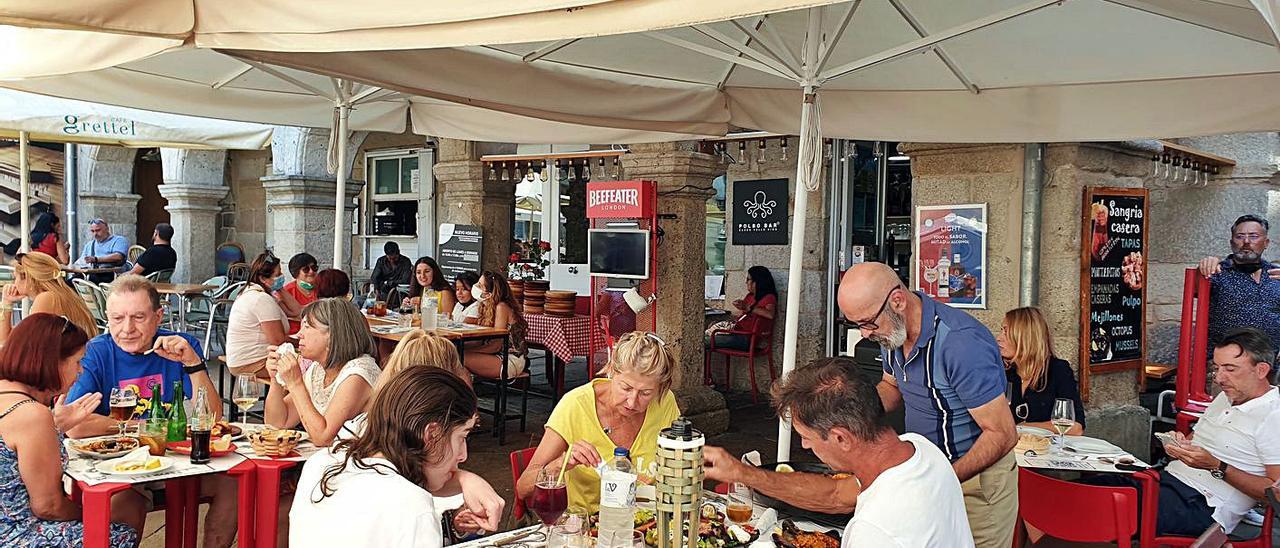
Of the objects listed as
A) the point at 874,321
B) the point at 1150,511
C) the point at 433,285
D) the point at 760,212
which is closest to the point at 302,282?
the point at 433,285

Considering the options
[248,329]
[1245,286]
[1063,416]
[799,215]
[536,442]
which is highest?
[799,215]

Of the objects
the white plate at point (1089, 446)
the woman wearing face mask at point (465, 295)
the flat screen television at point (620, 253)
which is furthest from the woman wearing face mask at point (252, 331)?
the white plate at point (1089, 446)

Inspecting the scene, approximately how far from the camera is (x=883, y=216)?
30.6 ft

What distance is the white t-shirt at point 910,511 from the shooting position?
2.00 metres

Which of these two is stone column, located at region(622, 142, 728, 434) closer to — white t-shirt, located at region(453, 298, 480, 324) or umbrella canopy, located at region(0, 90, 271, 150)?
white t-shirt, located at region(453, 298, 480, 324)

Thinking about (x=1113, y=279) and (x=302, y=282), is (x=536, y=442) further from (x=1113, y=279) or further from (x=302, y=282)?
(x=1113, y=279)

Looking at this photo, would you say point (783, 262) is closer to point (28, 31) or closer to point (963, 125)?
point (963, 125)

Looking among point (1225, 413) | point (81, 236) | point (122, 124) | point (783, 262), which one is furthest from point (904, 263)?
point (81, 236)

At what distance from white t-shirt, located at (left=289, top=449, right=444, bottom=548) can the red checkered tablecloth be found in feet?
18.4

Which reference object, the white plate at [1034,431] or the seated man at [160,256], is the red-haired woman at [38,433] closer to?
the white plate at [1034,431]

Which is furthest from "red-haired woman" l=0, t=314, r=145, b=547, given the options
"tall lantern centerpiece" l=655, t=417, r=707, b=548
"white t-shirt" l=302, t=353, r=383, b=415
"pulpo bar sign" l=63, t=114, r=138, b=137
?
"pulpo bar sign" l=63, t=114, r=138, b=137

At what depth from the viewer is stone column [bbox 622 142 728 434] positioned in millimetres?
6879

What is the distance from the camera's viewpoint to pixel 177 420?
10.9ft

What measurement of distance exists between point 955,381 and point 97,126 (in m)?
7.21
